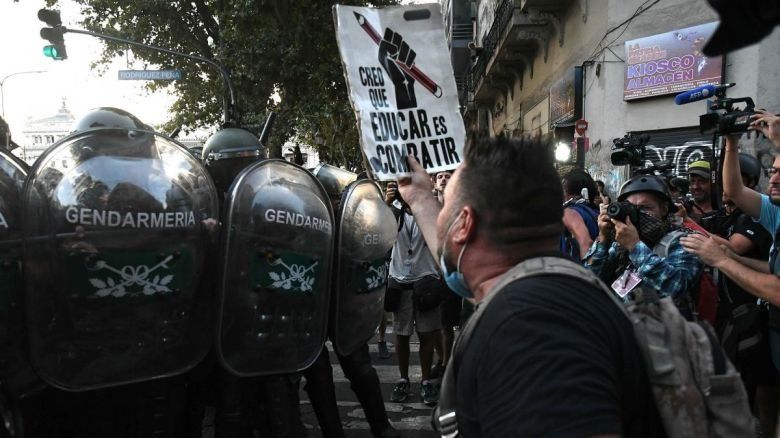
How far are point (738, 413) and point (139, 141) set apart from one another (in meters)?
2.14

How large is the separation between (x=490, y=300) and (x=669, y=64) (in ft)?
31.9

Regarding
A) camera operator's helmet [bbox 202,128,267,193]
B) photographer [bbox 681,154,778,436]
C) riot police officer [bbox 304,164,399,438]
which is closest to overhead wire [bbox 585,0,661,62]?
photographer [bbox 681,154,778,436]

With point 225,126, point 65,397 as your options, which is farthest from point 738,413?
point 225,126

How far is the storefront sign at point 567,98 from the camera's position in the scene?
38.0ft

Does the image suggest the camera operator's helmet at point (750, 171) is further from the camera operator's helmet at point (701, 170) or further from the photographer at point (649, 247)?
the photographer at point (649, 247)

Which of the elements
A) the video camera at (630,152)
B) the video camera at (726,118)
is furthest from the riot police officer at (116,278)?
the video camera at (630,152)

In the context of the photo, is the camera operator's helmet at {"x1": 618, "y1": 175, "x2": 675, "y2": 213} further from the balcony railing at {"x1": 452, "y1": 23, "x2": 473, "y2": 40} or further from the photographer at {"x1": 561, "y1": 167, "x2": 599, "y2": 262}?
the balcony railing at {"x1": 452, "y1": 23, "x2": 473, "y2": 40}

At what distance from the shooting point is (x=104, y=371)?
207cm

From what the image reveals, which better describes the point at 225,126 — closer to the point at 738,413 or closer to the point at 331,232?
the point at 331,232

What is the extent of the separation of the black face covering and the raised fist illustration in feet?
4.56

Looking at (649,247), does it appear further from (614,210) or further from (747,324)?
(747,324)

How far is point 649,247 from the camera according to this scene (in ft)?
9.52

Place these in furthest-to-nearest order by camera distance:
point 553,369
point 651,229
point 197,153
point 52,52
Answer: point 52,52 < point 197,153 < point 651,229 < point 553,369

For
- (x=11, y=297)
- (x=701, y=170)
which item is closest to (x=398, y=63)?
(x=11, y=297)
